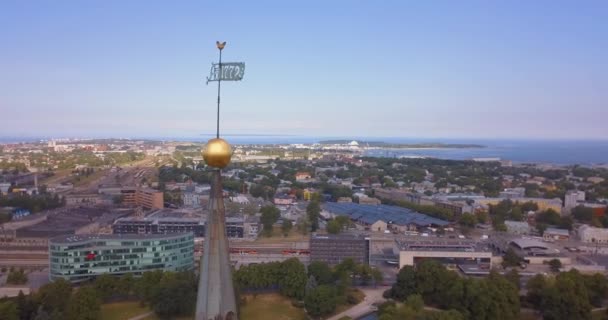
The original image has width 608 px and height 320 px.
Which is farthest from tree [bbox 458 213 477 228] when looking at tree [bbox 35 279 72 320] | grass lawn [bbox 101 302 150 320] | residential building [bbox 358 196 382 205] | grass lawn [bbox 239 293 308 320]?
tree [bbox 35 279 72 320]

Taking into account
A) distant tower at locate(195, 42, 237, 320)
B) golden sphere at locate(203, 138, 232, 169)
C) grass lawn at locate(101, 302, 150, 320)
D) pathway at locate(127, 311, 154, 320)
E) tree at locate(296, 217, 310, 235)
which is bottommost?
grass lawn at locate(101, 302, 150, 320)

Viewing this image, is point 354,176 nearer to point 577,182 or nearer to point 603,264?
point 577,182

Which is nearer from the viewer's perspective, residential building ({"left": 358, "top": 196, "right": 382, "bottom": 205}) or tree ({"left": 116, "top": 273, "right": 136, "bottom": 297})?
tree ({"left": 116, "top": 273, "right": 136, "bottom": 297})

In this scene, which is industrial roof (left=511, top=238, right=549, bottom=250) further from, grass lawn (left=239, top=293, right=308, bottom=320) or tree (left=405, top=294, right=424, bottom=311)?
grass lawn (left=239, top=293, right=308, bottom=320)

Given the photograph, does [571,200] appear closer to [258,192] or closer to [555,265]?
[555,265]

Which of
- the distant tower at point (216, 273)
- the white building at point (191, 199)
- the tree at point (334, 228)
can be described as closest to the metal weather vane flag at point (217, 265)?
the distant tower at point (216, 273)

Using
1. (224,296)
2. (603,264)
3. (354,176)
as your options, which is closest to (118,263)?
(224,296)

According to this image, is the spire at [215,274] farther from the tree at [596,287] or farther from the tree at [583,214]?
the tree at [583,214]

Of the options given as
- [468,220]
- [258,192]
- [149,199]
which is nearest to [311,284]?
[468,220]
